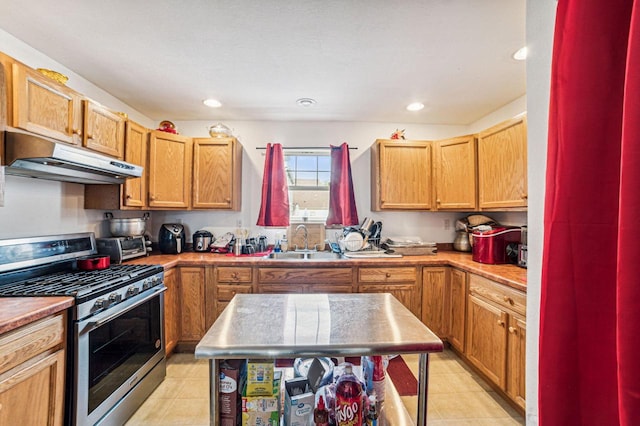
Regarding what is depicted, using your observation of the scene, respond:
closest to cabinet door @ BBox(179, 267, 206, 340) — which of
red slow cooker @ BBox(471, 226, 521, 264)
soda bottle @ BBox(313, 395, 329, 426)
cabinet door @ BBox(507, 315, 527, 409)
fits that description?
soda bottle @ BBox(313, 395, 329, 426)

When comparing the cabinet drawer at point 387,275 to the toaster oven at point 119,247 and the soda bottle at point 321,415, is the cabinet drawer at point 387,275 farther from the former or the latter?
the toaster oven at point 119,247

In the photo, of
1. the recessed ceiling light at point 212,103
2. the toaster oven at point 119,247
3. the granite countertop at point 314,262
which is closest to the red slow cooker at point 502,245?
the granite countertop at point 314,262

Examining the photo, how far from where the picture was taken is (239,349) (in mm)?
889

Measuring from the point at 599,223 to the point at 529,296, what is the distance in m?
0.51

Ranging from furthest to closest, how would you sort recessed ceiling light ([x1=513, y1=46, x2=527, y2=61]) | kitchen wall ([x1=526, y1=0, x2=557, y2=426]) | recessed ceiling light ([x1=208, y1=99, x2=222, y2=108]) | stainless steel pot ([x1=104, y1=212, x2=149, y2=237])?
recessed ceiling light ([x1=208, y1=99, x2=222, y2=108]) < stainless steel pot ([x1=104, y1=212, x2=149, y2=237]) < recessed ceiling light ([x1=513, y1=46, x2=527, y2=61]) < kitchen wall ([x1=526, y1=0, x2=557, y2=426])

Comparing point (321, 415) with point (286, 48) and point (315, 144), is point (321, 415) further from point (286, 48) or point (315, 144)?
point (315, 144)

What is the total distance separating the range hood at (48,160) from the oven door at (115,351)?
890 mm

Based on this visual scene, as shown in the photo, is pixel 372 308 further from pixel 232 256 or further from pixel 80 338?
pixel 232 256

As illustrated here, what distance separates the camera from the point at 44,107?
1585 millimetres

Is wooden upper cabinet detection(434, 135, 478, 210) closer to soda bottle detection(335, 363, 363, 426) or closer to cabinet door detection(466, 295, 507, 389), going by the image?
cabinet door detection(466, 295, 507, 389)

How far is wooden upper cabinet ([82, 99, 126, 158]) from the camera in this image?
188 cm

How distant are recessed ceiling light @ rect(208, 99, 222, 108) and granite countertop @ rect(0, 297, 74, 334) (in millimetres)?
2008

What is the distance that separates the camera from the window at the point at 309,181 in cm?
325

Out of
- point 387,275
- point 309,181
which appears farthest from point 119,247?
point 387,275
